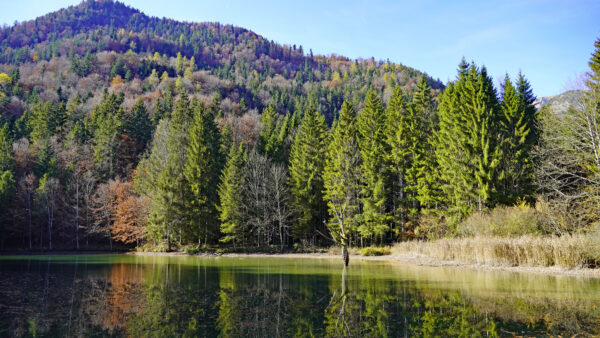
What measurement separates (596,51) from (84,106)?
Answer: 85387 mm

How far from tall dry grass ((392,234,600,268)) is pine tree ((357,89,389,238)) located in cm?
1203

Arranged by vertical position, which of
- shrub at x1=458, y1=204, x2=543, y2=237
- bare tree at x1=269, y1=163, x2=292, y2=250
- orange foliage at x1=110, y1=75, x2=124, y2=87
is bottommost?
shrub at x1=458, y1=204, x2=543, y2=237

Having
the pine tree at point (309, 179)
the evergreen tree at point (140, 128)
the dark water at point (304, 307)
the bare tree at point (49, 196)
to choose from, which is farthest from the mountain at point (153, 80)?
the dark water at point (304, 307)

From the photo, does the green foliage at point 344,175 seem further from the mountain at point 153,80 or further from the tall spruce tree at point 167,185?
the mountain at point 153,80

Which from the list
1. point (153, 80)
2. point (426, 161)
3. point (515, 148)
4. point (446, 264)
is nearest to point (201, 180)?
point (426, 161)

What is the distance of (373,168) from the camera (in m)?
44.4

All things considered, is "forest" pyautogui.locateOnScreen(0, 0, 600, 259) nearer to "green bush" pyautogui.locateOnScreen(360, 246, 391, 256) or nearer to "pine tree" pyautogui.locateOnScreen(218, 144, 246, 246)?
"pine tree" pyautogui.locateOnScreen(218, 144, 246, 246)

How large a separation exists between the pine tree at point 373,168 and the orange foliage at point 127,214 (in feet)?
95.3

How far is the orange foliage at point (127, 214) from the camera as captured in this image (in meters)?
52.2

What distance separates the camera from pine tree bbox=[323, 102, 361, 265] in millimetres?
42781

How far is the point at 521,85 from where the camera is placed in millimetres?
48094

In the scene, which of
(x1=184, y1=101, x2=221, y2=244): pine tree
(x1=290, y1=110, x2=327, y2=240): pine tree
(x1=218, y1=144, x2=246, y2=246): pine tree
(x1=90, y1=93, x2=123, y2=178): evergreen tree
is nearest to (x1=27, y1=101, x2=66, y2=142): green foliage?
(x1=90, y1=93, x2=123, y2=178): evergreen tree

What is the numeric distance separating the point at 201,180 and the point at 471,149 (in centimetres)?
3164

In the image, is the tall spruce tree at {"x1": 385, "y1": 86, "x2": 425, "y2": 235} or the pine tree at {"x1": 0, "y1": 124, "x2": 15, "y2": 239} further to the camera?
the pine tree at {"x1": 0, "y1": 124, "x2": 15, "y2": 239}
